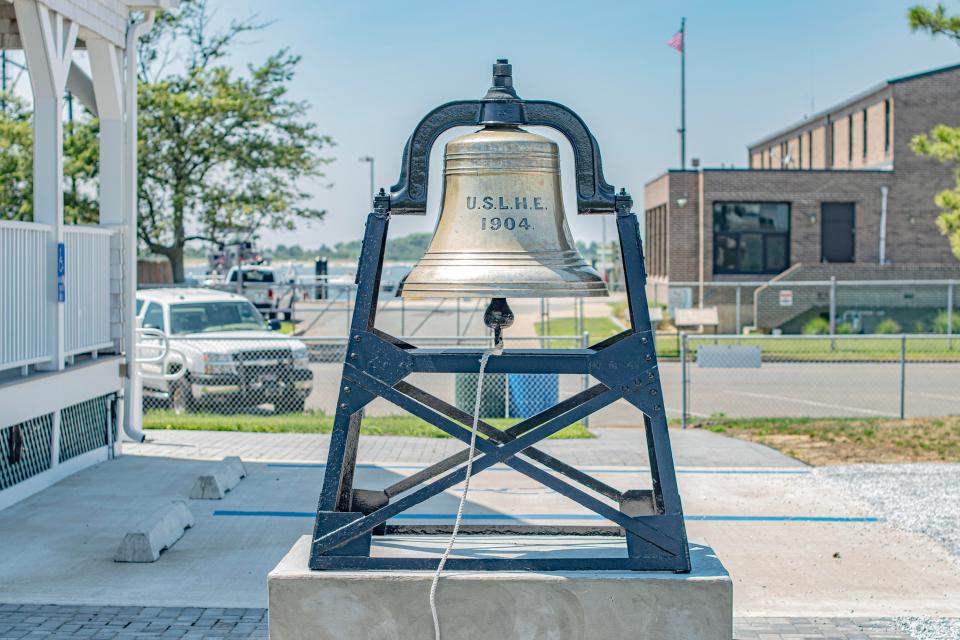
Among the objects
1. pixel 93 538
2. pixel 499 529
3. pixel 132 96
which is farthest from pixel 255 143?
pixel 499 529

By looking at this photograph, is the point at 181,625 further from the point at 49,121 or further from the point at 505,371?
the point at 49,121

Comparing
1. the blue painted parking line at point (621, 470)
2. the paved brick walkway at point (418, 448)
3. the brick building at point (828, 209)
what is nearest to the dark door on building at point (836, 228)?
the brick building at point (828, 209)

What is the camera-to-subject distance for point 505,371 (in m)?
4.55

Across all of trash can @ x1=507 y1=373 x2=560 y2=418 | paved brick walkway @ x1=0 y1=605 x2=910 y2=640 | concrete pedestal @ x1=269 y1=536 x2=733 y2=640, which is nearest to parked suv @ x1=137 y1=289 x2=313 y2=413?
trash can @ x1=507 y1=373 x2=560 y2=418

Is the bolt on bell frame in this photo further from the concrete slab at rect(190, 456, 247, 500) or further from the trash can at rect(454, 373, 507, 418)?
the trash can at rect(454, 373, 507, 418)

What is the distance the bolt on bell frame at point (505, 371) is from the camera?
4.49 meters

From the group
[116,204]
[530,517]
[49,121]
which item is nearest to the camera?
[530,517]

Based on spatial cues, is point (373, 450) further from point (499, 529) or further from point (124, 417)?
point (499, 529)

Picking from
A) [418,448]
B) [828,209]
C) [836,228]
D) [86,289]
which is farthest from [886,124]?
[86,289]

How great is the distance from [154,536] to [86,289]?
407cm

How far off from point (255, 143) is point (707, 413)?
70.9ft

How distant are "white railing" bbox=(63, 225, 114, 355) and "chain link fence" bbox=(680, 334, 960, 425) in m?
6.94

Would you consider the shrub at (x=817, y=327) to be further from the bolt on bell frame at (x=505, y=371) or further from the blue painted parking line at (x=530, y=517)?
the bolt on bell frame at (x=505, y=371)

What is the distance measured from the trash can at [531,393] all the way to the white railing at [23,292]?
243 inches
